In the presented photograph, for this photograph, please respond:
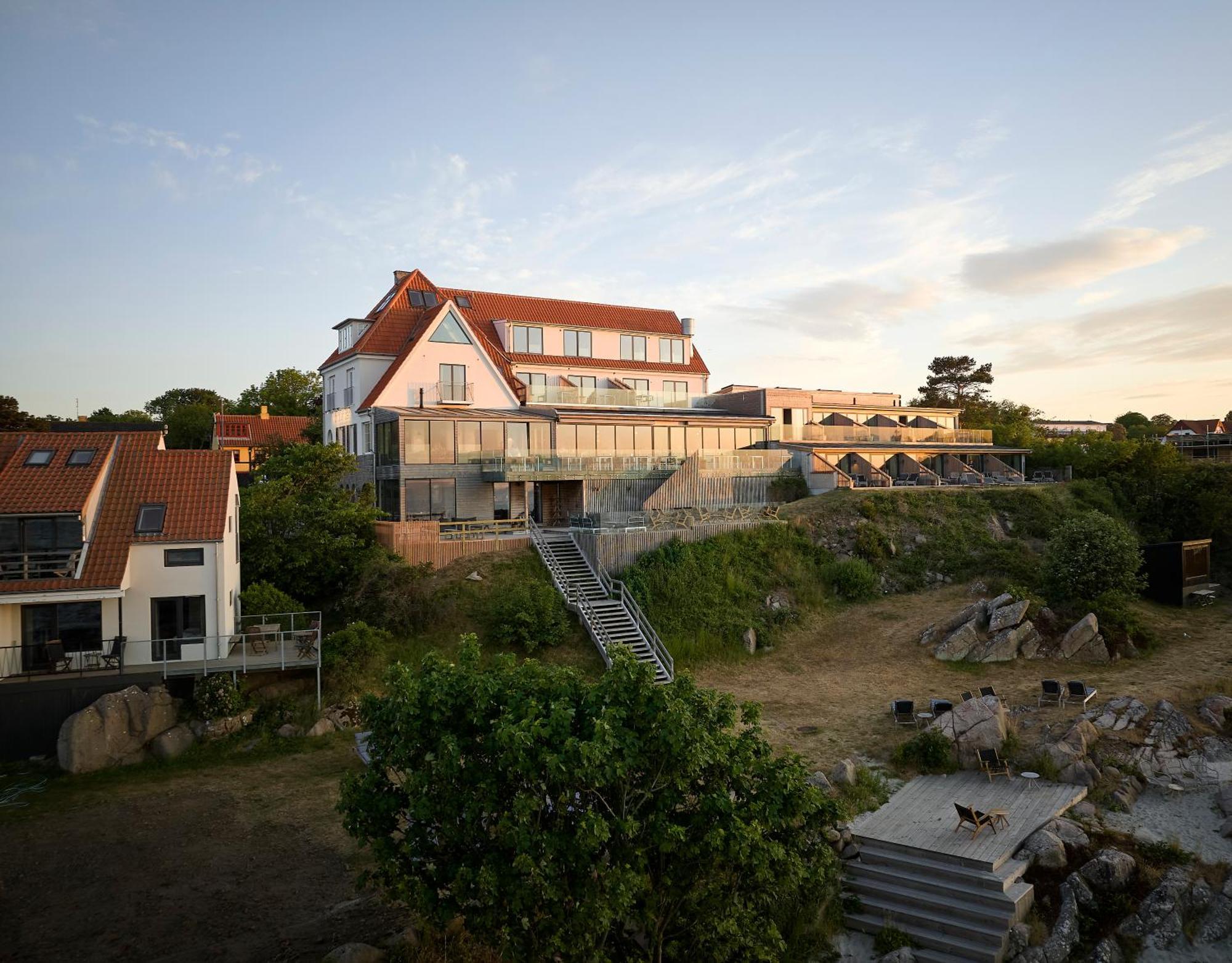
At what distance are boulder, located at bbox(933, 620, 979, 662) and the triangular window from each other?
25.4 meters

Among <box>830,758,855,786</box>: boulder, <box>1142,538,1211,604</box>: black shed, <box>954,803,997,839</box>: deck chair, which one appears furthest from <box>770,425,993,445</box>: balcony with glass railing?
<box>954,803,997,839</box>: deck chair

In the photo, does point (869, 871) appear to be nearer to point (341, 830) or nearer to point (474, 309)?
point (341, 830)

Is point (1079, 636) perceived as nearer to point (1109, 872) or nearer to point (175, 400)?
point (1109, 872)

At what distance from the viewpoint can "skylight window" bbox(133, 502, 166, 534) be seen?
2247 cm

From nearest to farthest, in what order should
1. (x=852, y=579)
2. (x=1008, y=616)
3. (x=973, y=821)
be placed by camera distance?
(x=973, y=821) → (x=1008, y=616) → (x=852, y=579)

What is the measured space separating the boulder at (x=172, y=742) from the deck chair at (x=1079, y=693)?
2266 cm

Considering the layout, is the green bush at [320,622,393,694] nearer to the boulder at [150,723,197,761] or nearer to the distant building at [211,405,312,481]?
the boulder at [150,723,197,761]

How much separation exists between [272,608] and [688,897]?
61.7ft

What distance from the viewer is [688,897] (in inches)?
416

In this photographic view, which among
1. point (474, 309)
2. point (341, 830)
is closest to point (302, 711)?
point (341, 830)

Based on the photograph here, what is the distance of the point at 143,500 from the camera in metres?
23.4

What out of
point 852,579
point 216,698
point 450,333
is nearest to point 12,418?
point 450,333

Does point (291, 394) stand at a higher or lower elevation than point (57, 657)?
higher

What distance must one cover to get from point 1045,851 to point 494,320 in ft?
125
